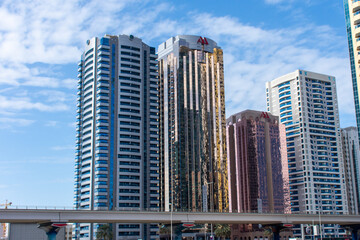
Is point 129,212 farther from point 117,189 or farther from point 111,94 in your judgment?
point 111,94

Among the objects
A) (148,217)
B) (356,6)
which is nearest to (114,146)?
(148,217)

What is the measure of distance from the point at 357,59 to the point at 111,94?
381 ft

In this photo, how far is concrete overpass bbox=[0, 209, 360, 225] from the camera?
94750mm

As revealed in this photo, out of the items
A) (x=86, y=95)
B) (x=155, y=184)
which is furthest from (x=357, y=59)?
(x=86, y=95)

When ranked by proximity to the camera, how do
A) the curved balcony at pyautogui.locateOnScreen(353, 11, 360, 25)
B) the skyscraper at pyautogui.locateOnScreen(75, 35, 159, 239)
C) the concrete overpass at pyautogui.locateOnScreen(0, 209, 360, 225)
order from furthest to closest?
the skyscraper at pyautogui.locateOnScreen(75, 35, 159, 239)
the curved balcony at pyautogui.locateOnScreen(353, 11, 360, 25)
the concrete overpass at pyautogui.locateOnScreen(0, 209, 360, 225)

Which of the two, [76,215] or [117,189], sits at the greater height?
[117,189]

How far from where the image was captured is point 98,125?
188625 mm

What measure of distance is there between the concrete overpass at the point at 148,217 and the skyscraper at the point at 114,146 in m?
72.6

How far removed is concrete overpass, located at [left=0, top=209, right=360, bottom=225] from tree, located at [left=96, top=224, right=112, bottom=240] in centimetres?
6295

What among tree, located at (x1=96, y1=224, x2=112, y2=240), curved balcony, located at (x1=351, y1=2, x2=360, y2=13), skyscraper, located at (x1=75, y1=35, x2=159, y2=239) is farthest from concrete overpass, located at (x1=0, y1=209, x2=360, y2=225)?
skyscraper, located at (x1=75, y1=35, x2=159, y2=239)

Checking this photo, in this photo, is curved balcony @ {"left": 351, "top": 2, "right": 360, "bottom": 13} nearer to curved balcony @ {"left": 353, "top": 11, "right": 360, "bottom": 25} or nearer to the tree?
curved balcony @ {"left": 353, "top": 11, "right": 360, "bottom": 25}

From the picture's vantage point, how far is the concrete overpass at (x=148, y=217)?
3730 inches

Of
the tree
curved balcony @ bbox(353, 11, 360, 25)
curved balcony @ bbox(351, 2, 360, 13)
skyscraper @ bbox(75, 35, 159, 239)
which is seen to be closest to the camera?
curved balcony @ bbox(353, 11, 360, 25)

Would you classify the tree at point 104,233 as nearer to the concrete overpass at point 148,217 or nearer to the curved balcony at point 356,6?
the concrete overpass at point 148,217
